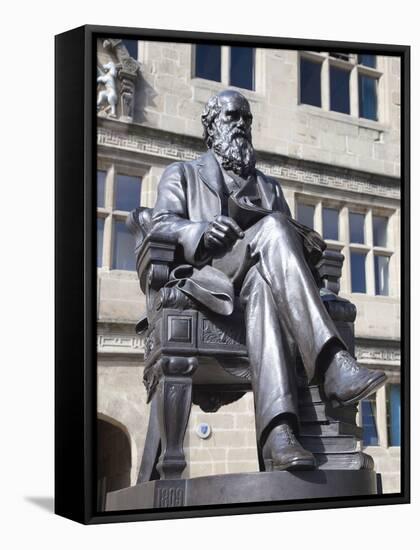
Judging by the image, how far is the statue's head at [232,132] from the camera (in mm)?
5938

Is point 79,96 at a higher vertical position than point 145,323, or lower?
higher

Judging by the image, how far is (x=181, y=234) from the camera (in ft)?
18.2

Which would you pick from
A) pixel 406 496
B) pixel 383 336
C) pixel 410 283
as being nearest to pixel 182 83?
pixel 383 336

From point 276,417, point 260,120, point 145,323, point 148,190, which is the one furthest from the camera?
point 260,120

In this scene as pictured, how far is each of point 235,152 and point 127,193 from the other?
159 inches

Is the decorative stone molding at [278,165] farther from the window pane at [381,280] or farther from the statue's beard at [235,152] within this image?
the statue's beard at [235,152]

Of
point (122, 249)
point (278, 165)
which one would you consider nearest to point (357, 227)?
point (278, 165)

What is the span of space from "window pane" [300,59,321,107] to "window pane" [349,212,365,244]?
109 cm

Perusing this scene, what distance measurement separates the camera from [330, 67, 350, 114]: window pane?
10898mm

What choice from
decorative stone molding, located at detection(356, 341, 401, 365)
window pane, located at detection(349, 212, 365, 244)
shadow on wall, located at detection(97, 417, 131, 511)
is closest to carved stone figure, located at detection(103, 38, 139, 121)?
window pane, located at detection(349, 212, 365, 244)

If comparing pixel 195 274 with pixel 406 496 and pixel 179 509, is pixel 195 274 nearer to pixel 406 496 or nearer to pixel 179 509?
pixel 179 509

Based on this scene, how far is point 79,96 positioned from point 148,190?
4.70 metres

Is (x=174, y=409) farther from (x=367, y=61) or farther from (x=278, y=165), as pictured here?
(x=367, y=61)

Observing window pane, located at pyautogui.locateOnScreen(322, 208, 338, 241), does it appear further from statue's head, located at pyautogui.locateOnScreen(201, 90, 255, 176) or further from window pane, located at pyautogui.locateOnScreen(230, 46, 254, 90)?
statue's head, located at pyautogui.locateOnScreen(201, 90, 255, 176)
